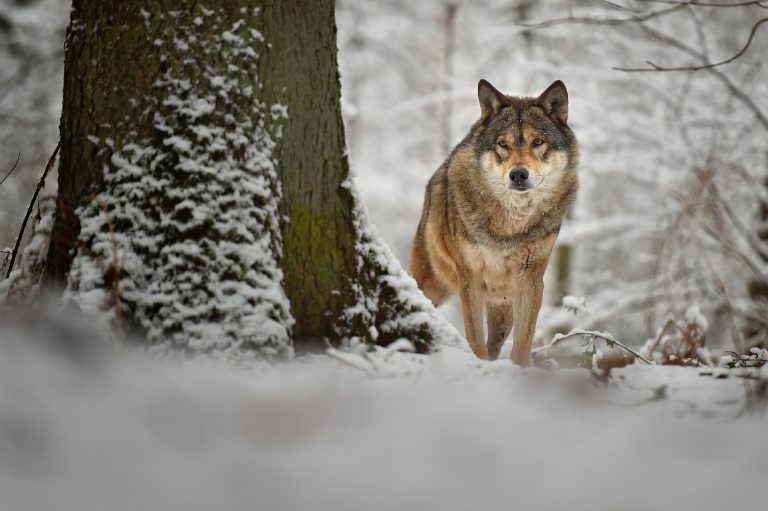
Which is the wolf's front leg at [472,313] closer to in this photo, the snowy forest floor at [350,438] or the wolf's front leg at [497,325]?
the wolf's front leg at [497,325]

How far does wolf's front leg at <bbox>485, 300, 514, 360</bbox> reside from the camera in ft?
16.0

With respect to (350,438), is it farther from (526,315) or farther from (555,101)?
(555,101)

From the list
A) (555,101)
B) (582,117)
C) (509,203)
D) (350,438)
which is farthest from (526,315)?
(582,117)

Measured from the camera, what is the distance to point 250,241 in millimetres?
2445

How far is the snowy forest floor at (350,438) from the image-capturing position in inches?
55.0

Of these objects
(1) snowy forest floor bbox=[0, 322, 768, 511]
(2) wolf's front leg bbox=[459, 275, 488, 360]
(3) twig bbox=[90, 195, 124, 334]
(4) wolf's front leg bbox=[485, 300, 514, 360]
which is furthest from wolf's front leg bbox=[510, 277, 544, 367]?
(3) twig bbox=[90, 195, 124, 334]

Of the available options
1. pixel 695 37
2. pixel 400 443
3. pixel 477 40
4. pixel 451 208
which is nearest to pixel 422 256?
pixel 451 208

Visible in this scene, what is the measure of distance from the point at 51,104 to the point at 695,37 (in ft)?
40.5

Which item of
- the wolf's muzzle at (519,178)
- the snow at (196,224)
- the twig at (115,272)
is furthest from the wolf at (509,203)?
the twig at (115,272)

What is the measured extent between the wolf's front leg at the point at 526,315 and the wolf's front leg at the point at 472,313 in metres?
0.23

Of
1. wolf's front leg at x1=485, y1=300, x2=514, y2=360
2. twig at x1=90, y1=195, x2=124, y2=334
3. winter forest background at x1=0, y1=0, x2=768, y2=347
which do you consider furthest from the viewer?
winter forest background at x1=0, y1=0, x2=768, y2=347

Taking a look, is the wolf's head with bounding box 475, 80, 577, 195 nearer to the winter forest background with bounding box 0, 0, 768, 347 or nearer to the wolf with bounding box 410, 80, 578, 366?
the wolf with bounding box 410, 80, 578, 366

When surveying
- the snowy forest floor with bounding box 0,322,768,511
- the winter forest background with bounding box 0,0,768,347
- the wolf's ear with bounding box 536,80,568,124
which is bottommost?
the snowy forest floor with bounding box 0,322,768,511

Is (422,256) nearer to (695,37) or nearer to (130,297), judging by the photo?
(130,297)
